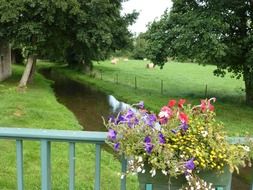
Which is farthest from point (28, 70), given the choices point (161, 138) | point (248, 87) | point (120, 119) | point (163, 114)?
point (161, 138)

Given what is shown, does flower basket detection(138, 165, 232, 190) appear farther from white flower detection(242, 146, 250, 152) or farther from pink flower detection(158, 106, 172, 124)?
pink flower detection(158, 106, 172, 124)

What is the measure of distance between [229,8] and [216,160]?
14.9m

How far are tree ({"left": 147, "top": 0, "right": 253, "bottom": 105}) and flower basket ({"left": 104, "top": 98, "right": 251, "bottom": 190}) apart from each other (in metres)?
12.3

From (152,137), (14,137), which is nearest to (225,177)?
(152,137)

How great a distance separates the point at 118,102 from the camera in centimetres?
2111

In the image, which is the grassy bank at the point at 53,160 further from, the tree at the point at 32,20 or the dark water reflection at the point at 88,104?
the tree at the point at 32,20

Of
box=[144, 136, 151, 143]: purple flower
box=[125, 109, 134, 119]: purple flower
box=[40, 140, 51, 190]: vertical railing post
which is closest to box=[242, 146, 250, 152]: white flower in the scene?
box=[144, 136, 151, 143]: purple flower

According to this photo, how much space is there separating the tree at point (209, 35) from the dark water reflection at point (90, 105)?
12.1 feet

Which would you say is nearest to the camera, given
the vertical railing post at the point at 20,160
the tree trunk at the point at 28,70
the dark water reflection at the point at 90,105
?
the vertical railing post at the point at 20,160

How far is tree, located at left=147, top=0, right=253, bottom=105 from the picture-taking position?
14891 mm

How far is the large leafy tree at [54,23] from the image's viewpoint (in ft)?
60.3

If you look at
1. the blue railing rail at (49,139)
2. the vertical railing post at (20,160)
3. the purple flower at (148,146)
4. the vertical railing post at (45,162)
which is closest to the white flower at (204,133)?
the purple flower at (148,146)

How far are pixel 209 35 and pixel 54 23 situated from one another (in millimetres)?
9387

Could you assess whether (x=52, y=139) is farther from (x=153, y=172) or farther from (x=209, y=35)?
(x=209, y=35)
